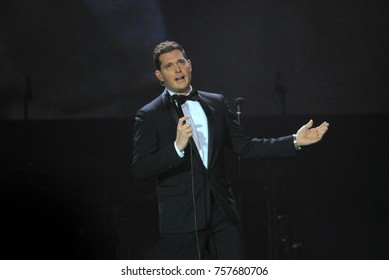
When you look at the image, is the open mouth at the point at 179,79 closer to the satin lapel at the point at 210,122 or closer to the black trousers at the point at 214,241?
the satin lapel at the point at 210,122

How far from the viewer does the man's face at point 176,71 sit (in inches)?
123

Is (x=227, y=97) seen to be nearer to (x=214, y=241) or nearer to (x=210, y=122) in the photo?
(x=210, y=122)

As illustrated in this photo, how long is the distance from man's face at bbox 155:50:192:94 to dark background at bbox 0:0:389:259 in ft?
3.87

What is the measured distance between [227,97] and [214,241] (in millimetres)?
1530

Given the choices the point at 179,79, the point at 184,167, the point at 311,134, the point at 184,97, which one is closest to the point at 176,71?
the point at 179,79

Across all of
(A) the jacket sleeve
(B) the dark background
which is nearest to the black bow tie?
(A) the jacket sleeve

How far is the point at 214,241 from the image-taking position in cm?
305

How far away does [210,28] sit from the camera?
4422mm

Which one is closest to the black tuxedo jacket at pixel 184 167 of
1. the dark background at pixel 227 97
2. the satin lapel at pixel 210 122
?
the satin lapel at pixel 210 122

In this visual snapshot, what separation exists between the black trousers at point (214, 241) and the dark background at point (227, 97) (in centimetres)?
119

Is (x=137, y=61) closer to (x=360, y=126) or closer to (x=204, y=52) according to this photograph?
(x=204, y=52)

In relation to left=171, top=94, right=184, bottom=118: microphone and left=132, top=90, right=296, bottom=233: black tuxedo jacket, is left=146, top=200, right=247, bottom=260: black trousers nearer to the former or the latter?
left=132, top=90, right=296, bottom=233: black tuxedo jacket

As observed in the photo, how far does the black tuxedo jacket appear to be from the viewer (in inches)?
118
